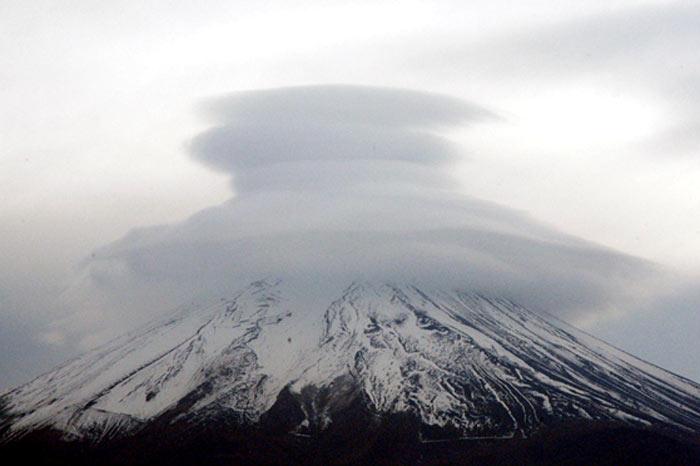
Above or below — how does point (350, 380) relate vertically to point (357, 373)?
below

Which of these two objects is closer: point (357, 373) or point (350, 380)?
point (350, 380)

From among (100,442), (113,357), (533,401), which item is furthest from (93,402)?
(533,401)

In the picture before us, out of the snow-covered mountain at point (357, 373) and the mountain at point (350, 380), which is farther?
the snow-covered mountain at point (357, 373)

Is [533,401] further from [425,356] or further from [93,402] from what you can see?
[93,402]

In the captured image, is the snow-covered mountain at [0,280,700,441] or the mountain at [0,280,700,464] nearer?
the mountain at [0,280,700,464]
